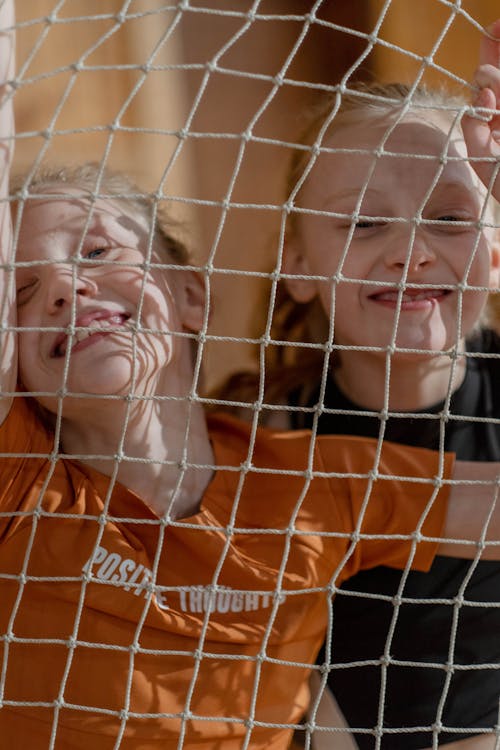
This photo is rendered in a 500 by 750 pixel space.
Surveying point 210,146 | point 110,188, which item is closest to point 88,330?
point 110,188

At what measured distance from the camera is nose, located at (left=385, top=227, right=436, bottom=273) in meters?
0.98

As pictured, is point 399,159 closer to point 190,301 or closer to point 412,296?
point 412,296

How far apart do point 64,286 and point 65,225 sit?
6cm

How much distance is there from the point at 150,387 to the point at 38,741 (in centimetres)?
32

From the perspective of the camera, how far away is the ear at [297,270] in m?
1.15

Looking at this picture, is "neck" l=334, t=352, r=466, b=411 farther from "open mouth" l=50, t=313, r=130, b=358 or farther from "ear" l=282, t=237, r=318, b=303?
"open mouth" l=50, t=313, r=130, b=358

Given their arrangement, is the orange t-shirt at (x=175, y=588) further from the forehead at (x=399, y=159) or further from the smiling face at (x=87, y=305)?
the forehead at (x=399, y=159)

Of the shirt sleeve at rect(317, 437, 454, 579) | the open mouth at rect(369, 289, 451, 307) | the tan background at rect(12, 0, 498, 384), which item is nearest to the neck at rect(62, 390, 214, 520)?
the shirt sleeve at rect(317, 437, 454, 579)

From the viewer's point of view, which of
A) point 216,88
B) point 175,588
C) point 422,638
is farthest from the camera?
point 216,88

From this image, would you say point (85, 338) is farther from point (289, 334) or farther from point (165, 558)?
point (289, 334)

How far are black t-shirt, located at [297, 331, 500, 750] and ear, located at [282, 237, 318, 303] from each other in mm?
140

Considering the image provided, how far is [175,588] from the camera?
856 mm

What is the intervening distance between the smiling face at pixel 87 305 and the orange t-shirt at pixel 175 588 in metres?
0.06

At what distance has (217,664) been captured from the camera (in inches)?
35.8
